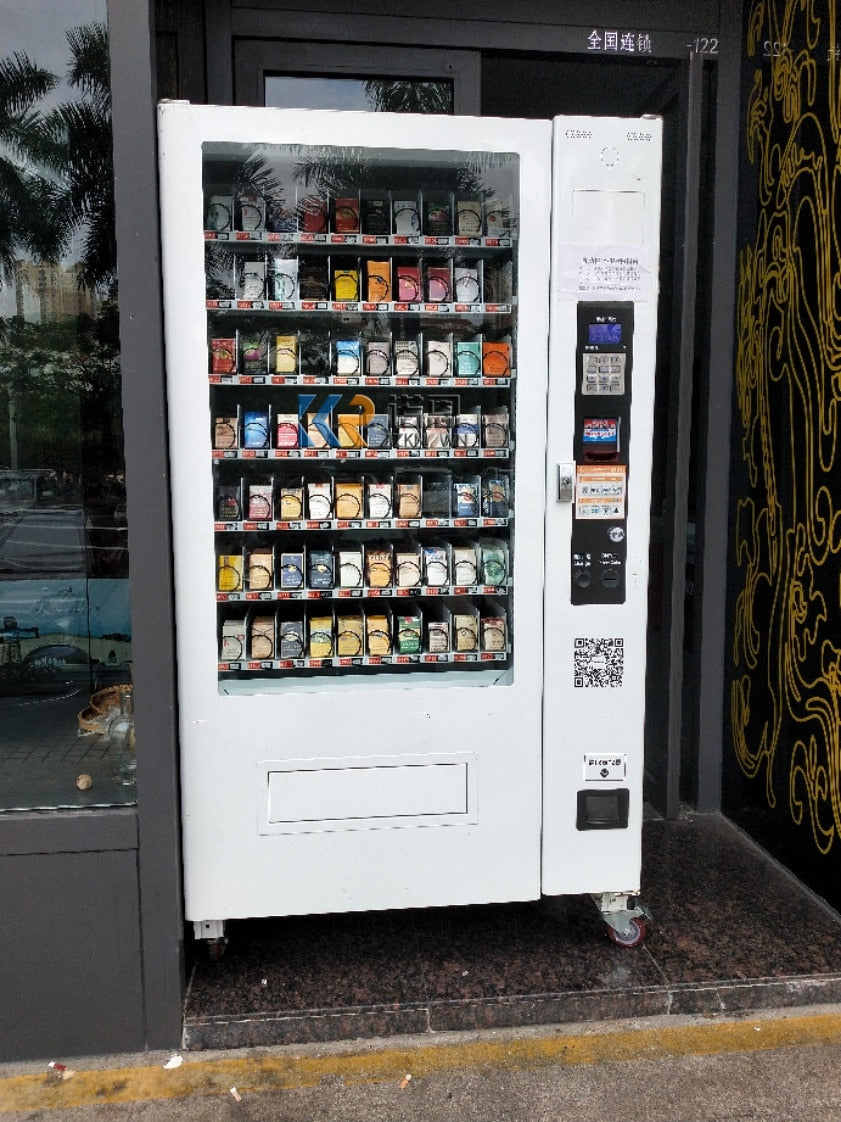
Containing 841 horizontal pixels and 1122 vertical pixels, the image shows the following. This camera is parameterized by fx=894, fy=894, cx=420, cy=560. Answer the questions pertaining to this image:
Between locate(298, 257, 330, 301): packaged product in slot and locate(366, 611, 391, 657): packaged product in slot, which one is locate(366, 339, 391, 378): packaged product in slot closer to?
locate(298, 257, 330, 301): packaged product in slot

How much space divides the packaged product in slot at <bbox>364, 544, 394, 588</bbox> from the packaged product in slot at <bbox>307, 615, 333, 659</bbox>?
19cm

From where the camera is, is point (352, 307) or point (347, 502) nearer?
point (352, 307)

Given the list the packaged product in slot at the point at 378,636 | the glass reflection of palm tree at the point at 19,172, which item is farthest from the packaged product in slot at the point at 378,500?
the glass reflection of palm tree at the point at 19,172

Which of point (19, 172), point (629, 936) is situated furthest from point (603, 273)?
point (629, 936)

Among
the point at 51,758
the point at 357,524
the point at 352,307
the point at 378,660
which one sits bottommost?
the point at 51,758

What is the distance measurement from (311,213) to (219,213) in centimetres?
28

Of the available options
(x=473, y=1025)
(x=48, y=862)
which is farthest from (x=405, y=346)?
(x=473, y=1025)

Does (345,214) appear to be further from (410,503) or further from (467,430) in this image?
(410,503)

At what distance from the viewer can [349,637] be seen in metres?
2.74

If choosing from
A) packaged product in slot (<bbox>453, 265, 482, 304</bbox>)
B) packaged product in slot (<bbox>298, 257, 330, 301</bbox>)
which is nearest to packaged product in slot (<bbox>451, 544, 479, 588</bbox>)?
packaged product in slot (<bbox>453, 265, 482, 304</bbox>)

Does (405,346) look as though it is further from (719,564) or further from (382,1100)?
(382,1100)

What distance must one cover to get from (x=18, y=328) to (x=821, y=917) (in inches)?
124

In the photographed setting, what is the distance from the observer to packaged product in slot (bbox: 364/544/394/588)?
8.95 feet

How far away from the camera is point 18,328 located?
2.65 meters
